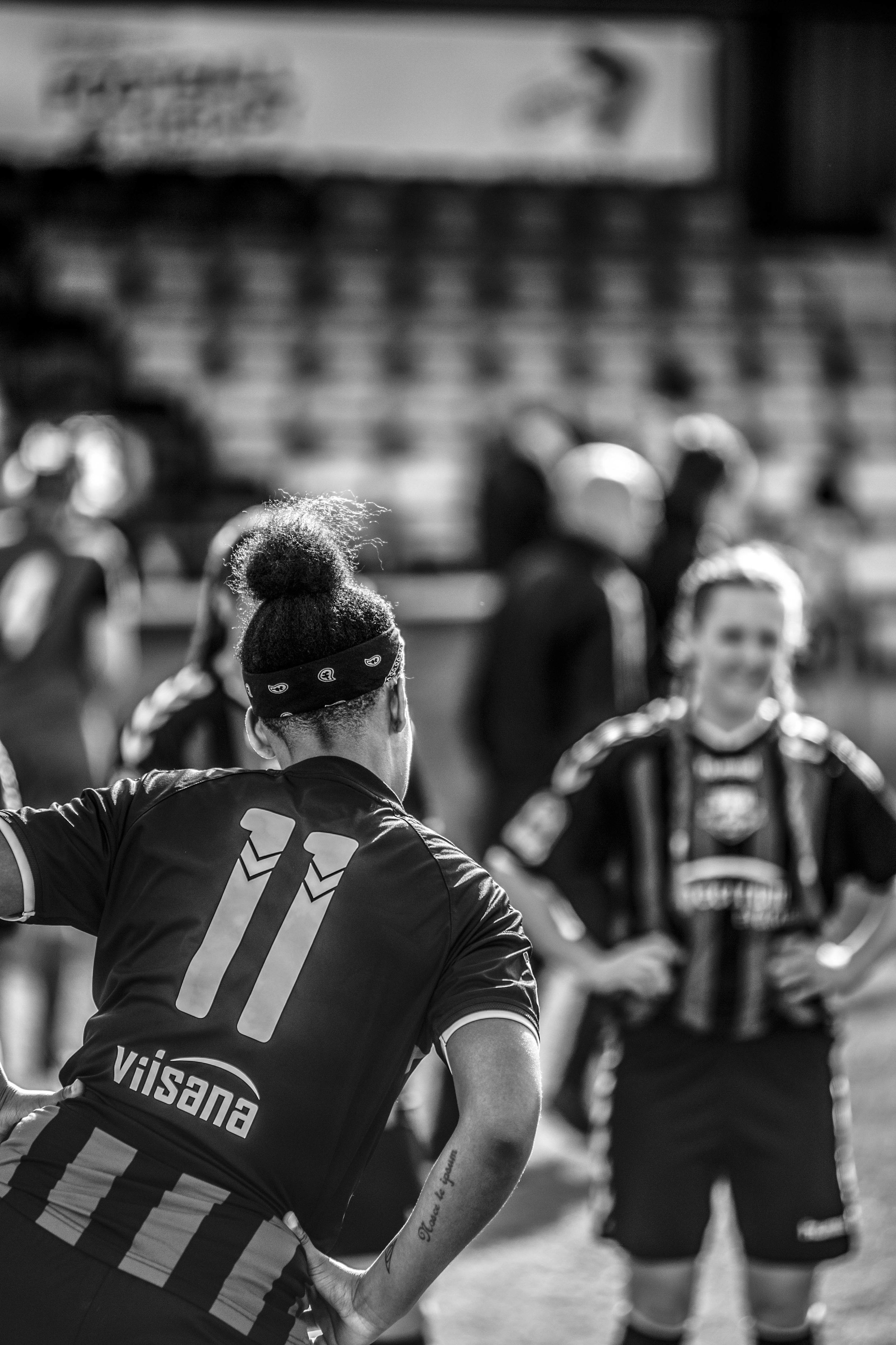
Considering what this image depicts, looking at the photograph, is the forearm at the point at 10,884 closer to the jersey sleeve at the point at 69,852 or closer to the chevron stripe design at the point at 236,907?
the jersey sleeve at the point at 69,852

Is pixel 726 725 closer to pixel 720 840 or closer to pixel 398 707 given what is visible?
pixel 720 840

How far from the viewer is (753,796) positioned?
9.95 feet

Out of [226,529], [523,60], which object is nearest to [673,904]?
[226,529]

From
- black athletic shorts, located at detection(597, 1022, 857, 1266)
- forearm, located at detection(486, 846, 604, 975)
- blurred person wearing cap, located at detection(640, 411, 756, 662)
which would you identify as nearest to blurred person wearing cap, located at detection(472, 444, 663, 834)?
blurred person wearing cap, located at detection(640, 411, 756, 662)

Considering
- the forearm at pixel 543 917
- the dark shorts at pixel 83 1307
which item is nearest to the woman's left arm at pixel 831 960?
the forearm at pixel 543 917

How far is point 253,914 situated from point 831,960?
1.51 meters

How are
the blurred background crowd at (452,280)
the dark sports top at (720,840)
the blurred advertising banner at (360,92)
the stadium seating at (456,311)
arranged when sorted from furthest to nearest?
the blurred advertising banner at (360,92) < the stadium seating at (456,311) < the blurred background crowd at (452,280) < the dark sports top at (720,840)

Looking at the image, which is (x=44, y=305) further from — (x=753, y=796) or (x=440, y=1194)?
(x=440, y=1194)

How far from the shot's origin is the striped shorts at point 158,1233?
5.57 feet

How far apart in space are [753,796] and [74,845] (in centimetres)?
153

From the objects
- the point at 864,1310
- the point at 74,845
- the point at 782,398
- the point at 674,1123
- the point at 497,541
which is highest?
the point at 74,845

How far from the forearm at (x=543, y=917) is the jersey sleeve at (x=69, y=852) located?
1271mm

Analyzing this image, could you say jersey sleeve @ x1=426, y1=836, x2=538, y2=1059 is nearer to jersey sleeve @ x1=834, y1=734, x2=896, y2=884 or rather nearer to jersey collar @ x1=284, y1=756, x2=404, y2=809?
jersey collar @ x1=284, y1=756, x2=404, y2=809

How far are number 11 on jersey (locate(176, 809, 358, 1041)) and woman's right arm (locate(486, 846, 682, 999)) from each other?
107 centimetres
